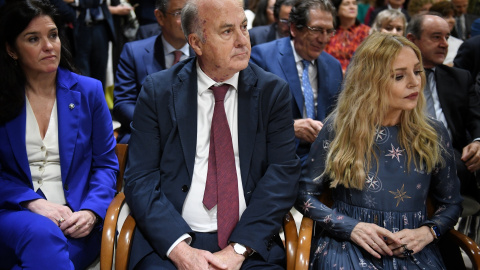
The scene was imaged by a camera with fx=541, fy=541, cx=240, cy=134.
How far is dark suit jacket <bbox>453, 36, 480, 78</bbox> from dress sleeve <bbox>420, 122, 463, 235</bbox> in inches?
54.3

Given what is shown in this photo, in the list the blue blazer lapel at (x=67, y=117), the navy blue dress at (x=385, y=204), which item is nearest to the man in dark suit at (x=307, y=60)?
the navy blue dress at (x=385, y=204)

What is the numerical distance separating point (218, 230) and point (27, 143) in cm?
91

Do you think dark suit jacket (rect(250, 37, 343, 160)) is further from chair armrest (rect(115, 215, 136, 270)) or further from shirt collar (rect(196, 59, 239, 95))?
chair armrest (rect(115, 215, 136, 270))

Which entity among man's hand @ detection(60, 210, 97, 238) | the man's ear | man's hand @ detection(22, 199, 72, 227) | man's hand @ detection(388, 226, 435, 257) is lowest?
man's hand @ detection(388, 226, 435, 257)

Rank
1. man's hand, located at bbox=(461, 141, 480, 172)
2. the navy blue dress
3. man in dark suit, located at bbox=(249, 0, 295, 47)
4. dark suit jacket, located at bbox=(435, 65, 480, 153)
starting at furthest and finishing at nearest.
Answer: man in dark suit, located at bbox=(249, 0, 295, 47) < dark suit jacket, located at bbox=(435, 65, 480, 153) < man's hand, located at bbox=(461, 141, 480, 172) < the navy blue dress

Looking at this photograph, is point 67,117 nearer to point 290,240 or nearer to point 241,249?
point 241,249

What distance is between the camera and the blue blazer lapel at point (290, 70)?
124 inches

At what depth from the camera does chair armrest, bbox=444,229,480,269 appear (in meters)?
2.05

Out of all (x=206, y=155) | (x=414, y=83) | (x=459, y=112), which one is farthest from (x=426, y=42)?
(x=206, y=155)

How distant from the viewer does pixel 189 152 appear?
217cm

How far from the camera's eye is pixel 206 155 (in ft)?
7.29

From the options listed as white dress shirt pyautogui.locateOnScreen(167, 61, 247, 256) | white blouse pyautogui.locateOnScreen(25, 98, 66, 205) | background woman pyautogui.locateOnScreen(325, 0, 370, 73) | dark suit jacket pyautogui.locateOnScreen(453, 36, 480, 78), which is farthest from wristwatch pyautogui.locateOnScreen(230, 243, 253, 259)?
background woman pyautogui.locateOnScreen(325, 0, 370, 73)

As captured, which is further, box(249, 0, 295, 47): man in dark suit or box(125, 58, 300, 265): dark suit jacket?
box(249, 0, 295, 47): man in dark suit

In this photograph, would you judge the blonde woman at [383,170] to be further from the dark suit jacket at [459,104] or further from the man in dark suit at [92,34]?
the man in dark suit at [92,34]
